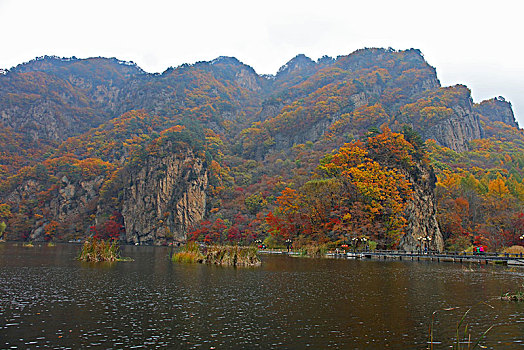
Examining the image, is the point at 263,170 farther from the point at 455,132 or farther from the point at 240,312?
the point at 240,312

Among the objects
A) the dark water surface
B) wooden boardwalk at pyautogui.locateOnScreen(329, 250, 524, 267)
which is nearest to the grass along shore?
the dark water surface

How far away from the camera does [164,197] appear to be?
130125mm

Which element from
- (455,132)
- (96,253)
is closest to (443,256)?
(96,253)

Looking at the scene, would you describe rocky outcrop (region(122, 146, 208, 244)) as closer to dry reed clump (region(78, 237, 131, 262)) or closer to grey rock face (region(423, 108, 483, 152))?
dry reed clump (region(78, 237, 131, 262))

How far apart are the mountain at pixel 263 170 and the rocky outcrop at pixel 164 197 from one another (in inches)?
14.7

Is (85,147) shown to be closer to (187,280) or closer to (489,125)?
(187,280)

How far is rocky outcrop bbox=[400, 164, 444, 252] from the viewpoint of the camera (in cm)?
7150

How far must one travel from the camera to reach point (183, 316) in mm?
17516

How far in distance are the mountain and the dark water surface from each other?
43.8m

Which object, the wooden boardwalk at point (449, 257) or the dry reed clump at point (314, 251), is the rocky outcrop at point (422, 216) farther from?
the dry reed clump at point (314, 251)

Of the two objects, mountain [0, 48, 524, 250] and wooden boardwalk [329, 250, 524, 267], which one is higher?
mountain [0, 48, 524, 250]

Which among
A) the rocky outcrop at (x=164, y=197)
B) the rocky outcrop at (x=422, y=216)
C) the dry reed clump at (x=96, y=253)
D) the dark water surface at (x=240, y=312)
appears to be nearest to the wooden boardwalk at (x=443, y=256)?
the rocky outcrop at (x=422, y=216)

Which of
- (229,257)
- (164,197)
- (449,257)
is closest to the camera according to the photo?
(229,257)

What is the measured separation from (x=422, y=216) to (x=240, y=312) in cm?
6372
